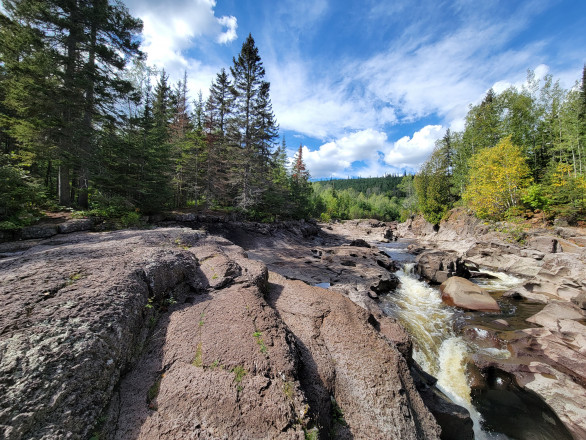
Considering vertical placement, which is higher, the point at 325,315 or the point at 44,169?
the point at 44,169

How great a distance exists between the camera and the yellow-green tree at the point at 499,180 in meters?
21.1

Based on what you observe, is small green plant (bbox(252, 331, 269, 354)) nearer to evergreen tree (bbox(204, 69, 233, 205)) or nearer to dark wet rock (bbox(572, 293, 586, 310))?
dark wet rock (bbox(572, 293, 586, 310))

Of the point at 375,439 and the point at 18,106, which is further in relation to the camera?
the point at 18,106

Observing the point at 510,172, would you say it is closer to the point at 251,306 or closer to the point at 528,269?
the point at 528,269

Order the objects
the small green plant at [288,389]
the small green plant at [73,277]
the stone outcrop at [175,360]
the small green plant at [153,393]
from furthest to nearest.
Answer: the small green plant at [73,277]
the small green plant at [288,389]
the small green plant at [153,393]
the stone outcrop at [175,360]

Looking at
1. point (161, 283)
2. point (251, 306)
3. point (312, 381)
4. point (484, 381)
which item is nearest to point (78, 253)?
point (161, 283)

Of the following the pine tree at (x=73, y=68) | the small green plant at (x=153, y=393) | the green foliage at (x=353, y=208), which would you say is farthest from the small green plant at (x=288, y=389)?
the green foliage at (x=353, y=208)

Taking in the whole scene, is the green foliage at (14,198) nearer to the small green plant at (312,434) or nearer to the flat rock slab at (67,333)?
the flat rock slab at (67,333)

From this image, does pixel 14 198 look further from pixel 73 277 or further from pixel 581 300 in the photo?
pixel 581 300

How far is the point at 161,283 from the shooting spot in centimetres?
448

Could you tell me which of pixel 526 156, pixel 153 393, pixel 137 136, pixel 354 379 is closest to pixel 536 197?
pixel 526 156

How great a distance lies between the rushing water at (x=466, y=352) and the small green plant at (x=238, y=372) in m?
5.39

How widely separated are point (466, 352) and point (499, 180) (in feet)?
Answer: 74.9

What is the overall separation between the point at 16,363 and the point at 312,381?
3500 mm
